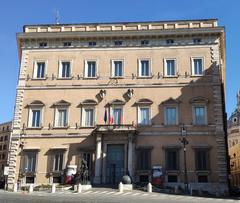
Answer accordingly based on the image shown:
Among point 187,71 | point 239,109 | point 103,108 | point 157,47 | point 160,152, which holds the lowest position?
point 160,152

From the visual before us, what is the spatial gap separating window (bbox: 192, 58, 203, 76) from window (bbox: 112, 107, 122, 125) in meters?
8.08

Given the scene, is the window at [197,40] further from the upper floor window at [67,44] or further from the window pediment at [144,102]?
the upper floor window at [67,44]

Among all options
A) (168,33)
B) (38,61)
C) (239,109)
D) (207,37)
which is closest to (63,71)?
(38,61)

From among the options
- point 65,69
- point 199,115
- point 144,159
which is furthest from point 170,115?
point 65,69

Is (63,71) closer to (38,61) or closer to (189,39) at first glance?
(38,61)

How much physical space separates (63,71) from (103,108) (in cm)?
585

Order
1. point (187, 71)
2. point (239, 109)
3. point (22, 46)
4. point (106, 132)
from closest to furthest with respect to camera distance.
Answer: point (106, 132) → point (187, 71) → point (22, 46) → point (239, 109)

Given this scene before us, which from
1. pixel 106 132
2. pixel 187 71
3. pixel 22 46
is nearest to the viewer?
pixel 106 132

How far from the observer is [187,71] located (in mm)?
38469

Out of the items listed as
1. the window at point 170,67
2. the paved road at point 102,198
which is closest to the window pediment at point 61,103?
the window at point 170,67

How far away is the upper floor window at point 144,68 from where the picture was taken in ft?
128

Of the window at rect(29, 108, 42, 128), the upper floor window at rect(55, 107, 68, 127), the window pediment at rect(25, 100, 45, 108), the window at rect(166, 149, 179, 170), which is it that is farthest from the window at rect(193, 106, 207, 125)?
the window at rect(29, 108, 42, 128)

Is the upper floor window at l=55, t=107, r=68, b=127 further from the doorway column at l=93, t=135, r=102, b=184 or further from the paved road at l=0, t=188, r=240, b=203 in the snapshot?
the paved road at l=0, t=188, r=240, b=203

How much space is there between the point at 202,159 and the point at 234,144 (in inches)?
2715
